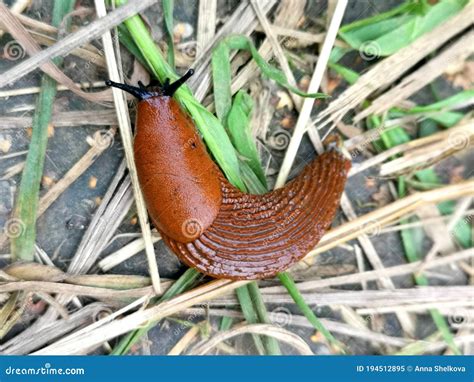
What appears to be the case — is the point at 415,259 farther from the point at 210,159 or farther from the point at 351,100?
the point at 210,159

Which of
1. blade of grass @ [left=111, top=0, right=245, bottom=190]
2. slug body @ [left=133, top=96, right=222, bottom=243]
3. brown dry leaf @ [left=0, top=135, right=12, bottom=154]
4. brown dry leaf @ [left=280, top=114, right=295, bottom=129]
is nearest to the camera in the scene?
slug body @ [left=133, top=96, right=222, bottom=243]

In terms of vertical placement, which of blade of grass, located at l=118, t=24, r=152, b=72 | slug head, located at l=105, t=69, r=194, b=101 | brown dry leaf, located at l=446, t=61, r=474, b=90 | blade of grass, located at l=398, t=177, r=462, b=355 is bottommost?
blade of grass, located at l=398, t=177, r=462, b=355

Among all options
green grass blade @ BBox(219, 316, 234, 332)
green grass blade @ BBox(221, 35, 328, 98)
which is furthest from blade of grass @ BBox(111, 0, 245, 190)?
green grass blade @ BBox(219, 316, 234, 332)

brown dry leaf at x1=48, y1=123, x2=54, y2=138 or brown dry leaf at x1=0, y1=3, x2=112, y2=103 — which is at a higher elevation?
brown dry leaf at x1=0, y1=3, x2=112, y2=103

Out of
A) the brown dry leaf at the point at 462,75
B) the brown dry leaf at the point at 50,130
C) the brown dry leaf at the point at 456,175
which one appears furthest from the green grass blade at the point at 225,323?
the brown dry leaf at the point at 462,75

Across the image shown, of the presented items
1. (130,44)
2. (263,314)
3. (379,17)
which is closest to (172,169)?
(130,44)

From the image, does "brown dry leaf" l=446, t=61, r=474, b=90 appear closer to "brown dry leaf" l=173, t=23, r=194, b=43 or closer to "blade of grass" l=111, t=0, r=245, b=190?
"blade of grass" l=111, t=0, r=245, b=190

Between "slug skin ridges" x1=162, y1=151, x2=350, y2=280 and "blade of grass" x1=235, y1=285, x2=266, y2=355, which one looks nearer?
"slug skin ridges" x1=162, y1=151, x2=350, y2=280
